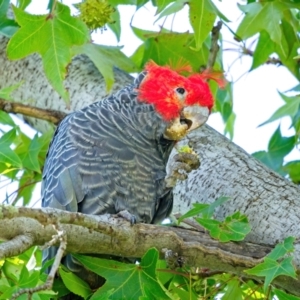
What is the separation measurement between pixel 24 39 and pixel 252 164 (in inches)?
58.5

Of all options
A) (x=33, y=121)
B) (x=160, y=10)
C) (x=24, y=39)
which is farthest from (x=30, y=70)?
(x=160, y=10)

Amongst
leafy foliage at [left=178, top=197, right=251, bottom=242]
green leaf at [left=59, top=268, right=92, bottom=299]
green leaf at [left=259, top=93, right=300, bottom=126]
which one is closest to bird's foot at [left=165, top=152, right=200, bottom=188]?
leafy foliage at [left=178, top=197, right=251, bottom=242]

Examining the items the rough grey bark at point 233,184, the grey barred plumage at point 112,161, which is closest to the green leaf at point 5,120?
the grey barred plumage at point 112,161

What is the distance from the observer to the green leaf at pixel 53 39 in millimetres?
3680

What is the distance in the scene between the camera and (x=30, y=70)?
511 centimetres

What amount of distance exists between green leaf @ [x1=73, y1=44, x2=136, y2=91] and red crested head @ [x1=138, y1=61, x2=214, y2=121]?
Result: 257mm

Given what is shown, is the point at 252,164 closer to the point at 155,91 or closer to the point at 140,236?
the point at 155,91

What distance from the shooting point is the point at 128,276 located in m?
3.22

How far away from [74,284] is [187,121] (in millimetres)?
1308

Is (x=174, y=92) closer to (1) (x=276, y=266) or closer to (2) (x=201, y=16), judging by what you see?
(2) (x=201, y=16)

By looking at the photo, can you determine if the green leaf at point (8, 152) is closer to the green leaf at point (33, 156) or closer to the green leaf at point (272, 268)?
the green leaf at point (33, 156)

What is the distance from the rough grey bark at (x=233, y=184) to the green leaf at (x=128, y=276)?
0.78 metres

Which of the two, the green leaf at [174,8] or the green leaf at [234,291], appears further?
the green leaf at [234,291]

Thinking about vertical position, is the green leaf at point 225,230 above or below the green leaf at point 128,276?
above
